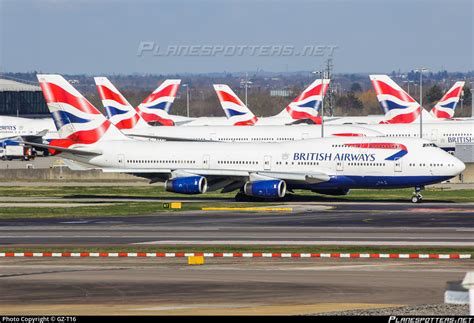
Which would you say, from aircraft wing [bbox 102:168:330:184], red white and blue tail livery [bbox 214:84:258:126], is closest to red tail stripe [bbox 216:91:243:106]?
red white and blue tail livery [bbox 214:84:258:126]

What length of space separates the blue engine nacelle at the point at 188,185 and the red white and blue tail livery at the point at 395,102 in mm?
50939

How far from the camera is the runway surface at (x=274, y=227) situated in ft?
151

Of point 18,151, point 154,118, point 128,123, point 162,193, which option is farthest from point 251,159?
point 18,151

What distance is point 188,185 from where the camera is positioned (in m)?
68.7

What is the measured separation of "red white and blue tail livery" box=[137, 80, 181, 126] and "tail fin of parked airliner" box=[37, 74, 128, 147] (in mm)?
53413

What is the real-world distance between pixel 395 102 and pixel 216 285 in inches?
3459

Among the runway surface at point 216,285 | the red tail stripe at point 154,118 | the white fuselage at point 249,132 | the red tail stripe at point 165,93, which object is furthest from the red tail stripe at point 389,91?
the runway surface at point 216,285

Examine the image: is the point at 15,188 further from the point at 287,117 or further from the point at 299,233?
the point at 287,117

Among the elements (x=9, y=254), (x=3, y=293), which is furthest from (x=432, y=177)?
(x=3, y=293)

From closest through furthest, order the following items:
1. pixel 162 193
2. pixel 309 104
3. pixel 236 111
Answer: pixel 162 193 → pixel 236 111 → pixel 309 104

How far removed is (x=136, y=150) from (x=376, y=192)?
709 inches

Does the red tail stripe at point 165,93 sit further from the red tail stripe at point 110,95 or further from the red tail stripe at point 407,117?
the red tail stripe at point 407,117

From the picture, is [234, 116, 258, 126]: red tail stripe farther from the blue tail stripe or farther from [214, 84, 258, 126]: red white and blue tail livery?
the blue tail stripe

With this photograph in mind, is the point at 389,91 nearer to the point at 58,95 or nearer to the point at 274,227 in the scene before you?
the point at 58,95
